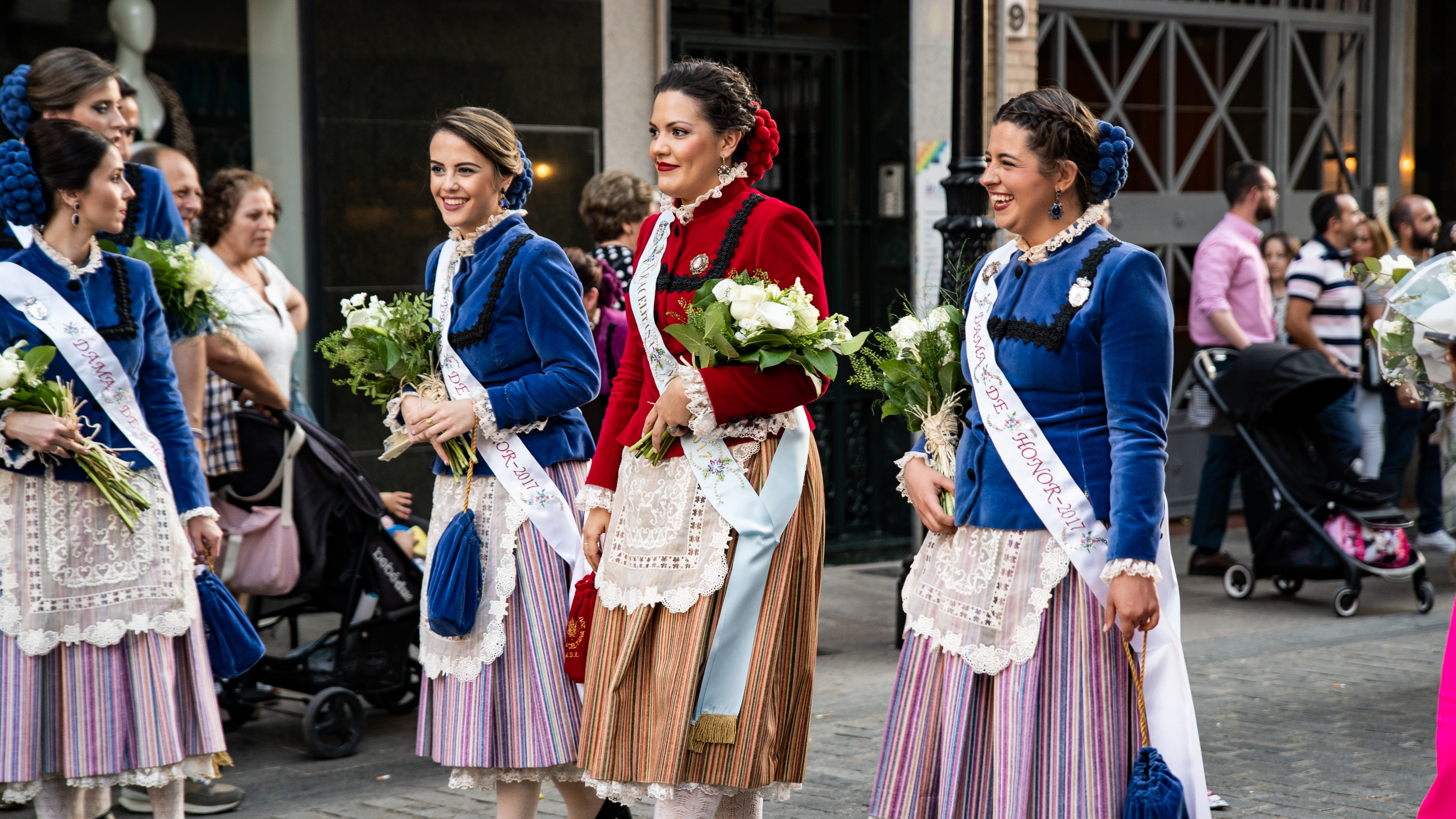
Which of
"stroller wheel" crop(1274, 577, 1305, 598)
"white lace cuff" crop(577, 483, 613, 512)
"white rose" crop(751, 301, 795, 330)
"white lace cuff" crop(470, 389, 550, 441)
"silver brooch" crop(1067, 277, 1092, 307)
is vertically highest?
"silver brooch" crop(1067, 277, 1092, 307)

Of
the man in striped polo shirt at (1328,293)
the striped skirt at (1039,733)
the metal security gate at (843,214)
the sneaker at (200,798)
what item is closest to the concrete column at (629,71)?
the metal security gate at (843,214)

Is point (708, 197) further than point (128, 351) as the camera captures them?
No

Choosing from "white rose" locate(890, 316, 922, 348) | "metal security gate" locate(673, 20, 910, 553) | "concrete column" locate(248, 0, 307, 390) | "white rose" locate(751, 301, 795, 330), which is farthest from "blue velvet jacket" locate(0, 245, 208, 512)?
"metal security gate" locate(673, 20, 910, 553)

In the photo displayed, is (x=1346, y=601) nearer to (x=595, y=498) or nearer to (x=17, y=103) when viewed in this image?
(x=595, y=498)

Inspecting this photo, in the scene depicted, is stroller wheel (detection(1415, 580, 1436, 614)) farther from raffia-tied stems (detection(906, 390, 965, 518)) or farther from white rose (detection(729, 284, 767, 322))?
white rose (detection(729, 284, 767, 322))

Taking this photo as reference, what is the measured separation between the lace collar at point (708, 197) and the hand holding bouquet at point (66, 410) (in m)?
1.70

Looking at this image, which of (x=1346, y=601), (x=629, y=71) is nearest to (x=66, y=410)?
(x=629, y=71)

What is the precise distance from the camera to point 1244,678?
22.9ft

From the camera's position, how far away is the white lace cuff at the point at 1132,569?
3270mm

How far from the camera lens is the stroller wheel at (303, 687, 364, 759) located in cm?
583

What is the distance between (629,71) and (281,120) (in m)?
2.04

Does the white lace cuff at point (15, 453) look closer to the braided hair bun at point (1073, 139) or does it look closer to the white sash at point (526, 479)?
the white sash at point (526, 479)

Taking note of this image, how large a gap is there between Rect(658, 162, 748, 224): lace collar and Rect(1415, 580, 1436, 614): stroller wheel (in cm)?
580

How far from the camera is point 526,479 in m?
4.38
